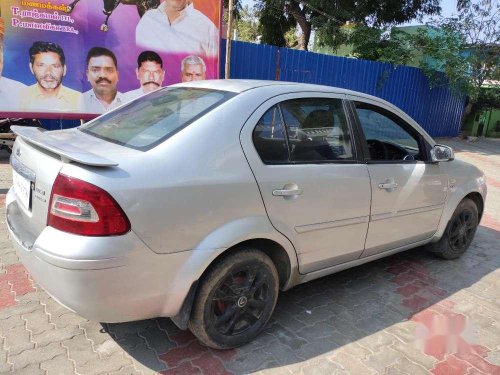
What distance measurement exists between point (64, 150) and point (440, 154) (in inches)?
A: 122

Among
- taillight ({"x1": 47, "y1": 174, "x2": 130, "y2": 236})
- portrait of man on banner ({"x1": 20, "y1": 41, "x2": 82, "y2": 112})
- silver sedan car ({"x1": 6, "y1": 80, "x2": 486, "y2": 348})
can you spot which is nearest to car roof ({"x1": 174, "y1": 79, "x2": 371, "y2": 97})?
silver sedan car ({"x1": 6, "y1": 80, "x2": 486, "y2": 348})

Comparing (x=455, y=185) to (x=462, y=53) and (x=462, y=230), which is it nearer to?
(x=462, y=230)

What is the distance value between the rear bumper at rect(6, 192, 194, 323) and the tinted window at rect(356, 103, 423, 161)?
185 cm

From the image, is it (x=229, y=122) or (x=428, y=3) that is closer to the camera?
(x=229, y=122)

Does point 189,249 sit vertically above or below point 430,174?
below

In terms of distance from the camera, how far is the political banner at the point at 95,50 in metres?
6.98

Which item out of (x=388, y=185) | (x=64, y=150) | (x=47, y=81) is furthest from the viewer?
(x=47, y=81)

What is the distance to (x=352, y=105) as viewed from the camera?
3316 millimetres

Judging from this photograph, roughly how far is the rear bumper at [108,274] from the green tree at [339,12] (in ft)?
50.5

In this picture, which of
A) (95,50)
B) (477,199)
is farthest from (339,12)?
(477,199)

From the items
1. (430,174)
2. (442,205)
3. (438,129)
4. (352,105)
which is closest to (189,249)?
(352,105)

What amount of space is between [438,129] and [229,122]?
49.7ft

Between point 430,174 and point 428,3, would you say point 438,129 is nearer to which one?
point 428,3

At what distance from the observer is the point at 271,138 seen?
2.75m
